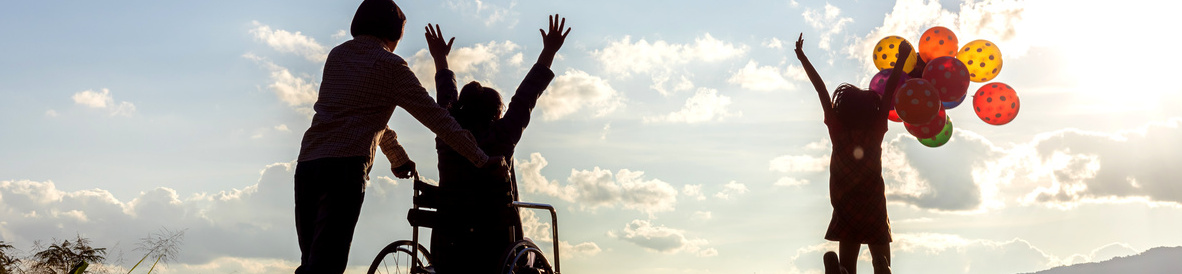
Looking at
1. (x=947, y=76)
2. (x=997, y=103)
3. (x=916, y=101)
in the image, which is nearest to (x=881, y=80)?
(x=947, y=76)

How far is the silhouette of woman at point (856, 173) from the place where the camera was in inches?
210

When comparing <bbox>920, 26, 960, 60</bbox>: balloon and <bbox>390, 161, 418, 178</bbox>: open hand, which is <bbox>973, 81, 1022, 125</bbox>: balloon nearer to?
<bbox>920, 26, 960, 60</bbox>: balloon

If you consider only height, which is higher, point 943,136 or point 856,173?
point 943,136

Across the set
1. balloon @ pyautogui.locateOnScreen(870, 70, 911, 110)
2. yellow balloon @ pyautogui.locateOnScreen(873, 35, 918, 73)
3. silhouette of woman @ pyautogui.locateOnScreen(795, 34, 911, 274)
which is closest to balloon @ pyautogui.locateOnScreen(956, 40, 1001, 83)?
yellow balloon @ pyautogui.locateOnScreen(873, 35, 918, 73)

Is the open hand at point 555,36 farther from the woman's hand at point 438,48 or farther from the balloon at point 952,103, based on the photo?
the balloon at point 952,103

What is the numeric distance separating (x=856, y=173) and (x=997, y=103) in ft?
7.86

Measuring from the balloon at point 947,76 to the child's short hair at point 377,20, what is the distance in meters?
4.18

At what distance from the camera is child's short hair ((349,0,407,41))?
3623 millimetres

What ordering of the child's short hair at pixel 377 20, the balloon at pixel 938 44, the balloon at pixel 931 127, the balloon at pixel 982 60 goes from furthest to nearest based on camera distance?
1. the balloon at pixel 982 60
2. the balloon at pixel 938 44
3. the balloon at pixel 931 127
4. the child's short hair at pixel 377 20

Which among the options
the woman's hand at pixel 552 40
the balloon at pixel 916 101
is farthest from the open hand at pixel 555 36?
the balloon at pixel 916 101

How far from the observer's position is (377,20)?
11.9 feet

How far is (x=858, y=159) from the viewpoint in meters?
5.33

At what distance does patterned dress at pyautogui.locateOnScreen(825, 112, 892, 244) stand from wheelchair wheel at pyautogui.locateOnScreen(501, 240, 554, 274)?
1969mm

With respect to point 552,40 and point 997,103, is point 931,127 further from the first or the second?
point 552,40
